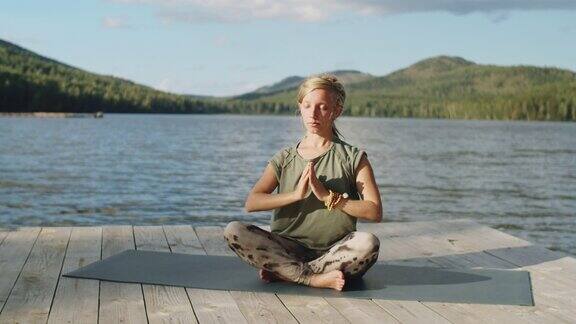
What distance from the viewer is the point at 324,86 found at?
4988mm

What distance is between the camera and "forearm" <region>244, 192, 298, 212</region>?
4.94 m

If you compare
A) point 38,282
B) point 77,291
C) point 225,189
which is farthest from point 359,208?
point 225,189

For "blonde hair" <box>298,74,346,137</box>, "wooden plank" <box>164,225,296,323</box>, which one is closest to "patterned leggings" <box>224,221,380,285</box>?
"wooden plank" <box>164,225,296,323</box>

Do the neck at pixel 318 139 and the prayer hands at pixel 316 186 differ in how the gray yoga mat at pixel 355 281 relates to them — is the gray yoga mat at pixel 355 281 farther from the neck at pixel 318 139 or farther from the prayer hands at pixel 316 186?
the neck at pixel 318 139

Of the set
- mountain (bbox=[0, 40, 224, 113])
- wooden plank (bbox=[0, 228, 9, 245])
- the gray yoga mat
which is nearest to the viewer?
the gray yoga mat

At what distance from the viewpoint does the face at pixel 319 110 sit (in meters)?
4.99

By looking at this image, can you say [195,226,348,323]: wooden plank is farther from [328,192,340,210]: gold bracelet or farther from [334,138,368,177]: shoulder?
[334,138,368,177]: shoulder

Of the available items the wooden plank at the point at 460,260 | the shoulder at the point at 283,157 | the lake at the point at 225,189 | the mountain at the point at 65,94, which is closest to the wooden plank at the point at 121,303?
the shoulder at the point at 283,157

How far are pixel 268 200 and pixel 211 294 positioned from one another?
0.68m

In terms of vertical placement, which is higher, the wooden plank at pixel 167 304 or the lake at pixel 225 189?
the wooden plank at pixel 167 304

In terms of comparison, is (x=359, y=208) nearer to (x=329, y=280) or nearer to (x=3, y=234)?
(x=329, y=280)

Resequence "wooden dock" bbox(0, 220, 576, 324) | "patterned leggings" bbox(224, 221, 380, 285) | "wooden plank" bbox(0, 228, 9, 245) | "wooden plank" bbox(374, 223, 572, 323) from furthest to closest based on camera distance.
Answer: "wooden plank" bbox(0, 228, 9, 245), "patterned leggings" bbox(224, 221, 380, 285), "wooden plank" bbox(374, 223, 572, 323), "wooden dock" bbox(0, 220, 576, 324)

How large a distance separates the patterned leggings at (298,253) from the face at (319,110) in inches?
28.6

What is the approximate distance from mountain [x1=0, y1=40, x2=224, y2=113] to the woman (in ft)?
458
